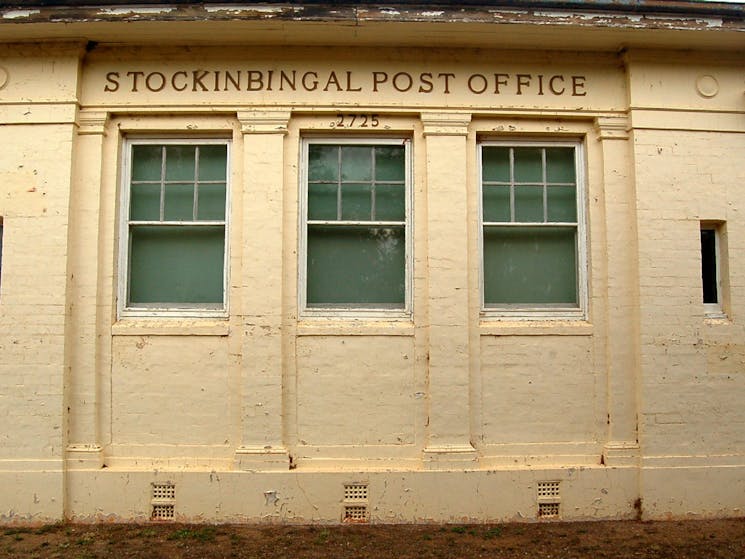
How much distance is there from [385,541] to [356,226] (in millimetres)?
2780

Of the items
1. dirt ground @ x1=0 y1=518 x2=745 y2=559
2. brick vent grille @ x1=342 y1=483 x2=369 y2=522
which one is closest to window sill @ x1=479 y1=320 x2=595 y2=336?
dirt ground @ x1=0 y1=518 x2=745 y2=559

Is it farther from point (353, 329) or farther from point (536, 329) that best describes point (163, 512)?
point (536, 329)

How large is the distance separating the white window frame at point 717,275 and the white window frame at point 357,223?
279cm

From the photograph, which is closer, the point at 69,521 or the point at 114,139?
the point at 69,521

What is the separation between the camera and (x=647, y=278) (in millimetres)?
5613

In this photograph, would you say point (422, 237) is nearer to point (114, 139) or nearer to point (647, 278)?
point (647, 278)

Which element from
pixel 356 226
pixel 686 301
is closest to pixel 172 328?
pixel 356 226

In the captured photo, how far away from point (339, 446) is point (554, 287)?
2.52 meters

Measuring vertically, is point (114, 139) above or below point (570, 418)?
above

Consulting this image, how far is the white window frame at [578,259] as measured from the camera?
18.9ft

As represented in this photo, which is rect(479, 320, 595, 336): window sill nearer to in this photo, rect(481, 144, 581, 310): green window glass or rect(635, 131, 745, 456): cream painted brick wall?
rect(481, 144, 581, 310): green window glass

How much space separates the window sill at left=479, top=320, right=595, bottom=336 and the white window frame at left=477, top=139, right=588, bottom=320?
93 mm

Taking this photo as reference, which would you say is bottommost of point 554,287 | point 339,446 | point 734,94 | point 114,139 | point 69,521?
point 69,521

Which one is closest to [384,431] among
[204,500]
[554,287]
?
[204,500]
